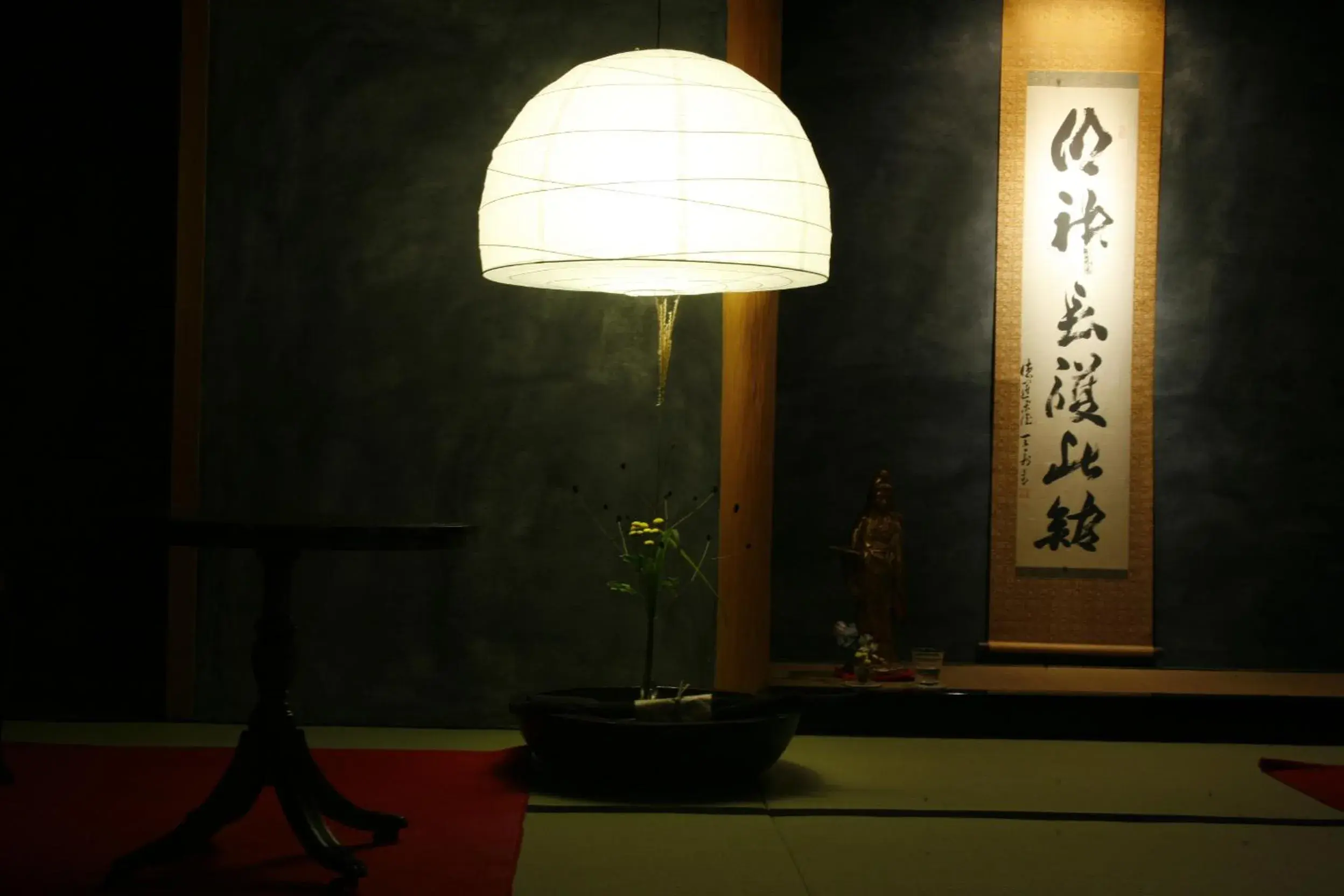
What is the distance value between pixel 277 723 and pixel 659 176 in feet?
4.37

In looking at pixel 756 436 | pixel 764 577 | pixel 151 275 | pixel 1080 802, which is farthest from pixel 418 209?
pixel 1080 802

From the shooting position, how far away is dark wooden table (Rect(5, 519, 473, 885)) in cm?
254

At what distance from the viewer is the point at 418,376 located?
166 inches

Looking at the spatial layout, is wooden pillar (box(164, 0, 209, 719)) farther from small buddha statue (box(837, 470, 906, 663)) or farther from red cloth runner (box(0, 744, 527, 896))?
small buddha statue (box(837, 470, 906, 663))

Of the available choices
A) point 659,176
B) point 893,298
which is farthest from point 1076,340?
point 659,176

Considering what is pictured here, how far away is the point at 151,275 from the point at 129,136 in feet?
1.37

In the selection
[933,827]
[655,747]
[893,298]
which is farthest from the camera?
[893,298]

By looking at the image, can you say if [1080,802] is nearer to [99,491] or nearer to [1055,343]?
[1055,343]

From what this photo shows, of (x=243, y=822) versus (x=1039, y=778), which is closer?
(x=243, y=822)

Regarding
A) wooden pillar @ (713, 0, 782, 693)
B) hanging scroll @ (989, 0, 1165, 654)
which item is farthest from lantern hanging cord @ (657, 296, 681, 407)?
hanging scroll @ (989, 0, 1165, 654)

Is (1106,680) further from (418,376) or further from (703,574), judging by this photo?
(418,376)

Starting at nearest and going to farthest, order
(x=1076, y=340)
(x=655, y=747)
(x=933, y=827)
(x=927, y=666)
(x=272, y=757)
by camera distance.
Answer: (x=272, y=757), (x=933, y=827), (x=655, y=747), (x=927, y=666), (x=1076, y=340)

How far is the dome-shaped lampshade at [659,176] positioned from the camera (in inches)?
118

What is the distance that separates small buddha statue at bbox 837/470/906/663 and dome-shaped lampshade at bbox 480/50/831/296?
56.7 inches
